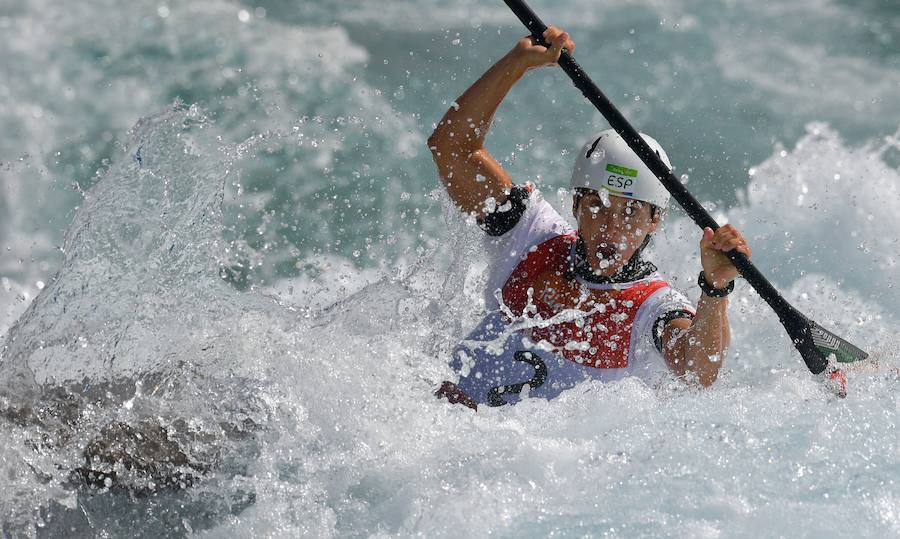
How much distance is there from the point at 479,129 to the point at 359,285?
9.19ft

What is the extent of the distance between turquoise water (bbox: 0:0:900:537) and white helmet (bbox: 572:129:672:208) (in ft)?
1.54

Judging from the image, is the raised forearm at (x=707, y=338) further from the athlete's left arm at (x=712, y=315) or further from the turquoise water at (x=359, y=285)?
the turquoise water at (x=359, y=285)

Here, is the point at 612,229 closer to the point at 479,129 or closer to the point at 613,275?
the point at 613,275

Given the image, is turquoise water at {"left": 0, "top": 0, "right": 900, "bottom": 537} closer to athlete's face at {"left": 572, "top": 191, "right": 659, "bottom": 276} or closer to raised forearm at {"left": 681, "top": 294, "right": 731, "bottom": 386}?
raised forearm at {"left": 681, "top": 294, "right": 731, "bottom": 386}

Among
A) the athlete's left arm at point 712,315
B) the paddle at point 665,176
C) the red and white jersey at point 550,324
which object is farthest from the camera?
the red and white jersey at point 550,324

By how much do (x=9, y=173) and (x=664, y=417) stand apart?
4.86 meters

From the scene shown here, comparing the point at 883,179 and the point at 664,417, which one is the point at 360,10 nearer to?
the point at 883,179

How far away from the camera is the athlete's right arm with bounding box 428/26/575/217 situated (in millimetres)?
3285

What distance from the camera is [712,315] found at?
314 centimetres

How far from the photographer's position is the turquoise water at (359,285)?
9.14ft

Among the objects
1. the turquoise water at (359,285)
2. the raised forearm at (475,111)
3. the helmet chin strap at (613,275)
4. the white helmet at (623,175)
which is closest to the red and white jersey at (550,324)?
A: the helmet chin strap at (613,275)

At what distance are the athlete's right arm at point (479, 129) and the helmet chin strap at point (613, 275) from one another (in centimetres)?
33

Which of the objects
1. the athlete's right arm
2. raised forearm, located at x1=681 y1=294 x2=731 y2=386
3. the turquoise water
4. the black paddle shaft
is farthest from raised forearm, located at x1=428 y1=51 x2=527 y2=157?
raised forearm, located at x1=681 y1=294 x2=731 y2=386

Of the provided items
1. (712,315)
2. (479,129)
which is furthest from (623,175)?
(712,315)
